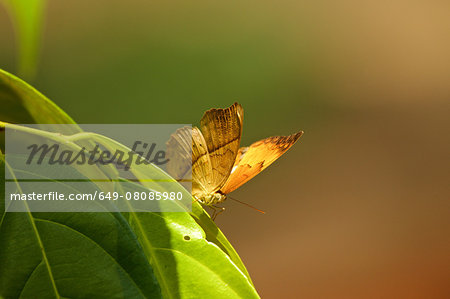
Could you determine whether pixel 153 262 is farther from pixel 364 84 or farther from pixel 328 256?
pixel 364 84

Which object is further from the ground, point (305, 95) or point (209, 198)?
point (305, 95)

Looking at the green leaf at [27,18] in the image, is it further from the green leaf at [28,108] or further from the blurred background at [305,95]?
the blurred background at [305,95]

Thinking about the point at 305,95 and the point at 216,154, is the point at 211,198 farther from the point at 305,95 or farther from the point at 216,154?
the point at 305,95

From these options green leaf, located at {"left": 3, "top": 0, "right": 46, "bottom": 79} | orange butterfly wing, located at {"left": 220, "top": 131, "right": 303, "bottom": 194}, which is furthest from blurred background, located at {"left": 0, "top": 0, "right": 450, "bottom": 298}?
green leaf, located at {"left": 3, "top": 0, "right": 46, "bottom": 79}

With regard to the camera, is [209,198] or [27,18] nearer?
[27,18]

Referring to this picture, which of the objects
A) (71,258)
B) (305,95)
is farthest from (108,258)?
(305,95)

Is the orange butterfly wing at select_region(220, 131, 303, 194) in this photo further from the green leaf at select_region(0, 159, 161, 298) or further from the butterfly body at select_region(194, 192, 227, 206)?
the green leaf at select_region(0, 159, 161, 298)

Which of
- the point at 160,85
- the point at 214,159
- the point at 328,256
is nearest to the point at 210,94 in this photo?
the point at 160,85

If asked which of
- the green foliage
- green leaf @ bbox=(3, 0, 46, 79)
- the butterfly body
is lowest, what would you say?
the butterfly body
